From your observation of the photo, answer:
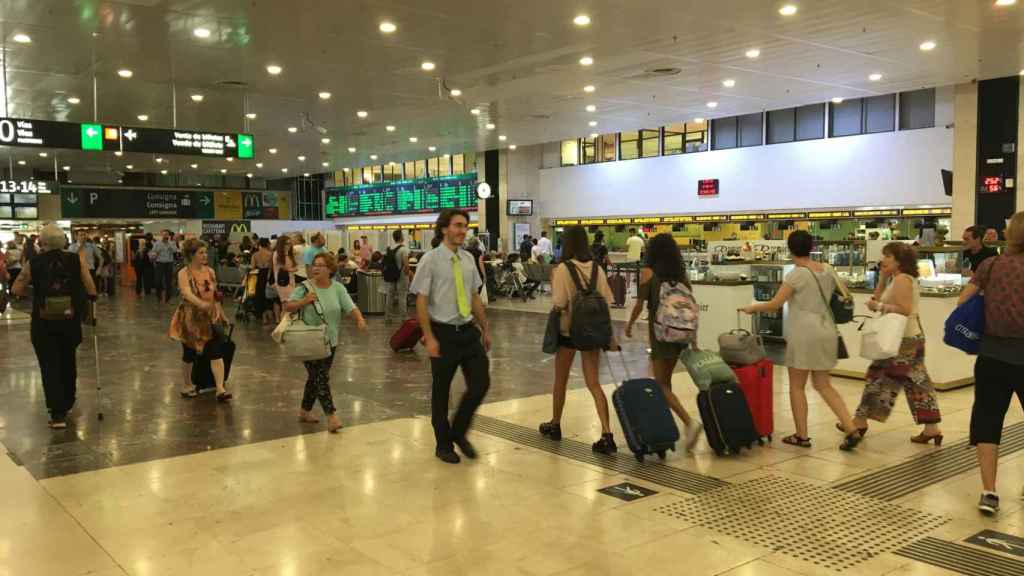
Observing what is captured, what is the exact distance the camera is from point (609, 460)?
17.9ft

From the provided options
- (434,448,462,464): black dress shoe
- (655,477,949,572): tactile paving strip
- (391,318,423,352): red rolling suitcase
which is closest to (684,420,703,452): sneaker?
(655,477,949,572): tactile paving strip

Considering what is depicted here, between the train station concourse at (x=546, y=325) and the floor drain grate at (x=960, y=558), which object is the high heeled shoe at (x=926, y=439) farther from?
the floor drain grate at (x=960, y=558)

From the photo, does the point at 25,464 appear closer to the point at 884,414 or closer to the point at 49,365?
the point at 49,365

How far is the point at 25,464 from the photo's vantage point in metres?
5.45

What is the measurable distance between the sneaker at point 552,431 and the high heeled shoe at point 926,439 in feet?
8.46

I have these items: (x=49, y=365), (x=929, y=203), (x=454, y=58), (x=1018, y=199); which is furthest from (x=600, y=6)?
(x=929, y=203)

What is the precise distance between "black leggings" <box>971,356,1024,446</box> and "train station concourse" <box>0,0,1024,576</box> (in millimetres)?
14

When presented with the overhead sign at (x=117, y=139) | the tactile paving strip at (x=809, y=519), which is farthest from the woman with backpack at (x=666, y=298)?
the overhead sign at (x=117, y=139)

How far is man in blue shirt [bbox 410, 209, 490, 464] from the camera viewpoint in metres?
5.22

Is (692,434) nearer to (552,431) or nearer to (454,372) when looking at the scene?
(552,431)

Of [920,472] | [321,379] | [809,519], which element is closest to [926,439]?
[920,472]

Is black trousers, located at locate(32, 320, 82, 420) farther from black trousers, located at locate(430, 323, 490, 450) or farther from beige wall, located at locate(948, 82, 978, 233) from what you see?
beige wall, located at locate(948, 82, 978, 233)

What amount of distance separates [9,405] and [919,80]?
15.9 meters

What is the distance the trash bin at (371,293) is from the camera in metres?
16.1
